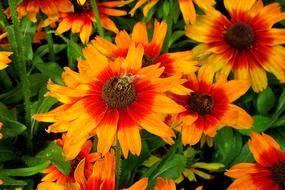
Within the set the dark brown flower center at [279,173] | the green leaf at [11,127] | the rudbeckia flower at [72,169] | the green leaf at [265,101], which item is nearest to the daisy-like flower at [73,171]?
the rudbeckia flower at [72,169]

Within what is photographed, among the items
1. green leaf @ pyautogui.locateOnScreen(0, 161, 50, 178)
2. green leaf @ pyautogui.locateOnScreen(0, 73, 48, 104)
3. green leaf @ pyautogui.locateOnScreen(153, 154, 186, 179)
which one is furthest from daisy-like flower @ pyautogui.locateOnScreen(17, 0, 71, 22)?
green leaf @ pyautogui.locateOnScreen(153, 154, 186, 179)

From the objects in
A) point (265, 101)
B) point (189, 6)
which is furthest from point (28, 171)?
point (265, 101)

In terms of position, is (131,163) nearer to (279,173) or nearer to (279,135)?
(279,173)

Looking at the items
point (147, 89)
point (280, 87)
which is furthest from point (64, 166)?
point (280, 87)

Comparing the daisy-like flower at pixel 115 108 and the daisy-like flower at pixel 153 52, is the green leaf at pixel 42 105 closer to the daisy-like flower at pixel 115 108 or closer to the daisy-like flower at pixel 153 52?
the daisy-like flower at pixel 153 52

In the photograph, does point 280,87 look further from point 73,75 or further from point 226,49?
point 73,75

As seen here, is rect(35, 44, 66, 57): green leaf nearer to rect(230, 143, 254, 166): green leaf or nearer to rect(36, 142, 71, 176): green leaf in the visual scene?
rect(36, 142, 71, 176): green leaf
